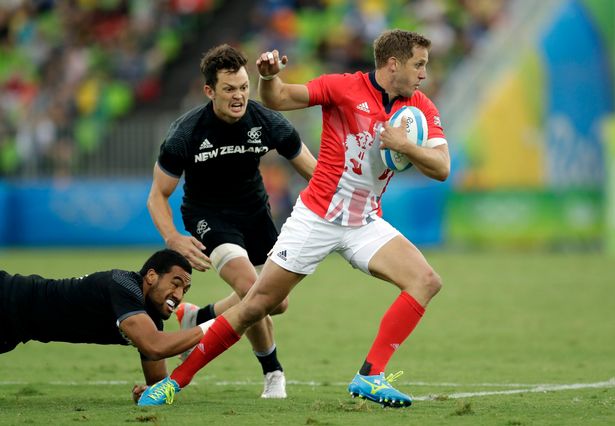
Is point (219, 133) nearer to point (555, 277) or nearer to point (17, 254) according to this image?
point (555, 277)

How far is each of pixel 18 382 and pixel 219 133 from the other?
2551mm

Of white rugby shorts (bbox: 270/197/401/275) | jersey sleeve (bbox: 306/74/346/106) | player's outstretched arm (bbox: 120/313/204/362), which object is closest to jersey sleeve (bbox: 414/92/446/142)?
jersey sleeve (bbox: 306/74/346/106)

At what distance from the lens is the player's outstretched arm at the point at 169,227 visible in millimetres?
7906

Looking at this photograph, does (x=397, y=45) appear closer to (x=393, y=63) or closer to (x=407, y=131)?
(x=393, y=63)

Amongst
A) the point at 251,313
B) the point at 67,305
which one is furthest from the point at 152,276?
the point at 251,313

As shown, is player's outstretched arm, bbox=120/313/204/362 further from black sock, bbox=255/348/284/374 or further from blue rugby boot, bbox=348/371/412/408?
blue rugby boot, bbox=348/371/412/408

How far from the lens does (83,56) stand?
94.2 ft

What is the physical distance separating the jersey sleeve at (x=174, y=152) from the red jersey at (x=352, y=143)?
45.1 inches

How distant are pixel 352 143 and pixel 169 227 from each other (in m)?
1.47

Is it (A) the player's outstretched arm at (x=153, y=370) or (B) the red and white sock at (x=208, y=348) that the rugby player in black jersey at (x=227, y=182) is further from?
(A) the player's outstretched arm at (x=153, y=370)

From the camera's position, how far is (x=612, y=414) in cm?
700

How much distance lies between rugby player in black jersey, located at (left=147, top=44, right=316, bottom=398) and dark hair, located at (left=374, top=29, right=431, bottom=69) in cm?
117

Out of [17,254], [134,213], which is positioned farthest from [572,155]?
[17,254]

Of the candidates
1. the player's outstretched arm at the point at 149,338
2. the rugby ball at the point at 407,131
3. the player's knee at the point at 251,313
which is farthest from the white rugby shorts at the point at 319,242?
the player's outstretched arm at the point at 149,338
